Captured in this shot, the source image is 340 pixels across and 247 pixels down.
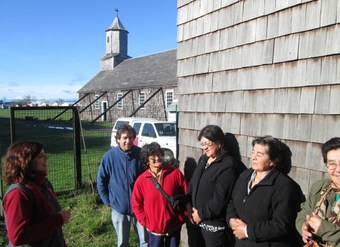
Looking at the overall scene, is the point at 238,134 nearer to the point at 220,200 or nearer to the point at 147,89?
the point at 220,200

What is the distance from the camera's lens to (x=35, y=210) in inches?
97.5

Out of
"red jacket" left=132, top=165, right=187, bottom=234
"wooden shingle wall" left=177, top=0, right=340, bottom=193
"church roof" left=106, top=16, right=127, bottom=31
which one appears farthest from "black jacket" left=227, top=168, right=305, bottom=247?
"church roof" left=106, top=16, right=127, bottom=31

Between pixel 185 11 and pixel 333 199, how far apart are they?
3.48 m

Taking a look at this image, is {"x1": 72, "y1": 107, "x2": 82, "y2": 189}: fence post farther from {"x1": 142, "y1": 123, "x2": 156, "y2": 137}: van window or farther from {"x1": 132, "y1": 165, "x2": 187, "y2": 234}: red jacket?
{"x1": 142, "y1": 123, "x2": 156, "y2": 137}: van window

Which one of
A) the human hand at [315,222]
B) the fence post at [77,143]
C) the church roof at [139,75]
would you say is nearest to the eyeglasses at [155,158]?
the human hand at [315,222]

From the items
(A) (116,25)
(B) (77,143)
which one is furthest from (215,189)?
(A) (116,25)

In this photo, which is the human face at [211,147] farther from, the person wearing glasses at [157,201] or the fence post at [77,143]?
the fence post at [77,143]

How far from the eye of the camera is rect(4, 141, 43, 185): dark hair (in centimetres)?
249

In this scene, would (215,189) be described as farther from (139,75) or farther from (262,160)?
(139,75)

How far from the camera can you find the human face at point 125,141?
13.3 feet

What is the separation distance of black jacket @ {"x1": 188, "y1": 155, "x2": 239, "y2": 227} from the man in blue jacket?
0.91 metres

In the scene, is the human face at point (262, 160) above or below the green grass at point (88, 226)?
above

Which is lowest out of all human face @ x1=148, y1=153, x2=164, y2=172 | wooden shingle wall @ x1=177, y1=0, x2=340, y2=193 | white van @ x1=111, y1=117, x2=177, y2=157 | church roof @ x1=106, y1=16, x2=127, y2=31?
white van @ x1=111, y1=117, x2=177, y2=157

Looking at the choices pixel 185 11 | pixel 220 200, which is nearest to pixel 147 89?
pixel 185 11
